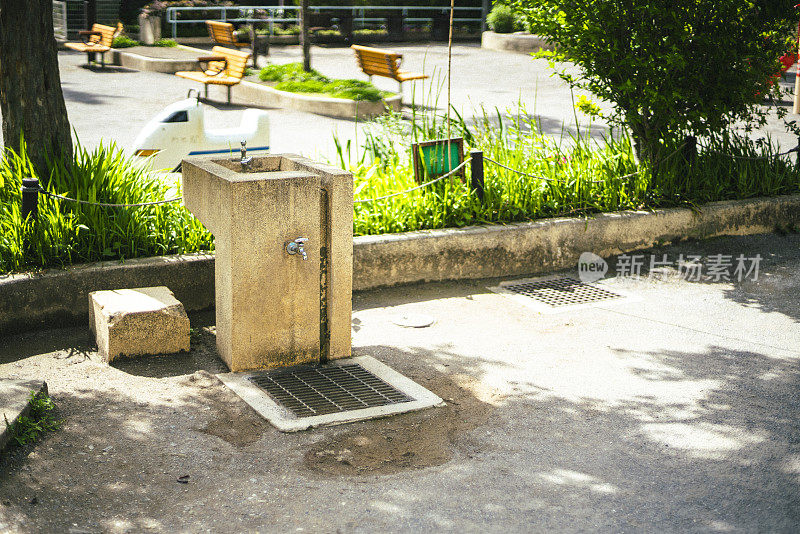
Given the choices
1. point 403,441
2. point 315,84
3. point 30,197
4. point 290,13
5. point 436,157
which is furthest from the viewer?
point 290,13

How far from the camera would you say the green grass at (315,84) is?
16.9 metres

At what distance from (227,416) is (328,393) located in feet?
2.16

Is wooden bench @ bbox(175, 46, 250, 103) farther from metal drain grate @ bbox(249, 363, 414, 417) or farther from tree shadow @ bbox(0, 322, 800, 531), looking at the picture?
tree shadow @ bbox(0, 322, 800, 531)

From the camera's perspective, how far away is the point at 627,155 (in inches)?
357

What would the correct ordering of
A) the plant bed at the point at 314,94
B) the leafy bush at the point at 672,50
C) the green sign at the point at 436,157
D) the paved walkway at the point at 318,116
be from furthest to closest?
the plant bed at the point at 314,94
the paved walkway at the point at 318,116
the leafy bush at the point at 672,50
the green sign at the point at 436,157

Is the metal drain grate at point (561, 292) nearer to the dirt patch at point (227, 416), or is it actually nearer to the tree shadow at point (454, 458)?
the tree shadow at point (454, 458)

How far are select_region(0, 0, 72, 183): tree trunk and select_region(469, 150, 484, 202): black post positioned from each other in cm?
333

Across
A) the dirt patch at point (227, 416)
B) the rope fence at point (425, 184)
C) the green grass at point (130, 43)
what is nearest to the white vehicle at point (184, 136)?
the rope fence at point (425, 184)

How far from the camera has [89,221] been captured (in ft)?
22.0

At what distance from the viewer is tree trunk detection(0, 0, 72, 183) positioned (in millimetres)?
6902

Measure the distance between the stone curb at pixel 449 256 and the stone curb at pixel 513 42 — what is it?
19412 mm

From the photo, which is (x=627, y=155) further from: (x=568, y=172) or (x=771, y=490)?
(x=771, y=490)

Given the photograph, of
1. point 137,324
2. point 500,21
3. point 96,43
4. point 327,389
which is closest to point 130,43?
point 96,43

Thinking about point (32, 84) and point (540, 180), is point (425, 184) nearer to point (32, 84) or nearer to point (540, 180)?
point (540, 180)
